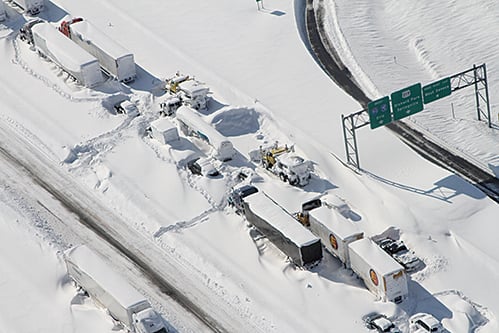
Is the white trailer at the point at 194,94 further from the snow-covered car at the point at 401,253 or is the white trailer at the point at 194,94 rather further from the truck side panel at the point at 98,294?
the snow-covered car at the point at 401,253

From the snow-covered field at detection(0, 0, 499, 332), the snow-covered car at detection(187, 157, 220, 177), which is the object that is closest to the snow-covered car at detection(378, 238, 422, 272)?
the snow-covered field at detection(0, 0, 499, 332)

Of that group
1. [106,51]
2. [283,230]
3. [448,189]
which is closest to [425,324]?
[283,230]

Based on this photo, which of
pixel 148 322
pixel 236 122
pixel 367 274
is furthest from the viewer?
pixel 236 122

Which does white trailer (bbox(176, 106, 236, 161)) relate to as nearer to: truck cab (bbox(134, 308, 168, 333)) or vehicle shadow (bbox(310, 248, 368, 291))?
vehicle shadow (bbox(310, 248, 368, 291))

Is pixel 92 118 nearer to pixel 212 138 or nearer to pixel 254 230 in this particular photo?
pixel 212 138

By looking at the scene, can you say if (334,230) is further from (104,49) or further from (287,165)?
(104,49)

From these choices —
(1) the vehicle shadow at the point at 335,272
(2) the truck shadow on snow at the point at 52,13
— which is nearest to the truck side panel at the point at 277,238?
(1) the vehicle shadow at the point at 335,272
